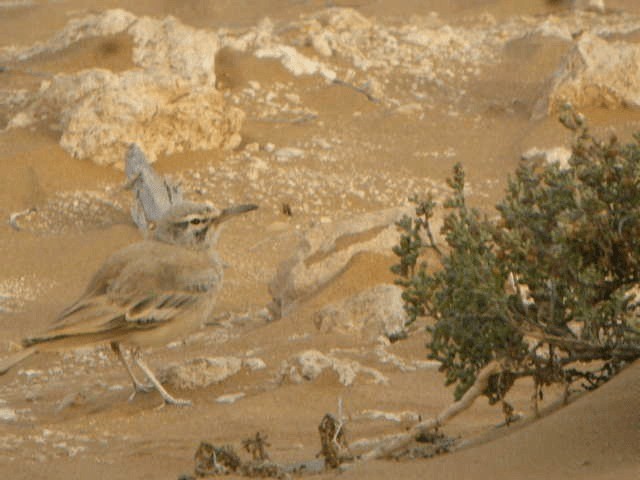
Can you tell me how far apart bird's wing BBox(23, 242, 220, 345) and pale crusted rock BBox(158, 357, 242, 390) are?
0.78 feet

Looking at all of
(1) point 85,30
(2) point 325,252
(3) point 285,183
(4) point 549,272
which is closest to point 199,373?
(2) point 325,252

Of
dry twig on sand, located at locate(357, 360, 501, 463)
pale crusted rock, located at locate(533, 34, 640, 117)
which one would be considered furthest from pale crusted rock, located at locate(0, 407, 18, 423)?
pale crusted rock, located at locate(533, 34, 640, 117)

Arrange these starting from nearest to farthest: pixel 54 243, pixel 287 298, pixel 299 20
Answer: pixel 287 298 → pixel 54 243 → pixel 299 20

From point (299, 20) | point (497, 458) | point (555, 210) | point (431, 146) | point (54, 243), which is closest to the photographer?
point (497, 458)

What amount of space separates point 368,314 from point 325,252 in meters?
0.86

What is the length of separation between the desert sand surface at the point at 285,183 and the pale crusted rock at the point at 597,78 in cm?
2

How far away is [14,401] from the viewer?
19.9ft

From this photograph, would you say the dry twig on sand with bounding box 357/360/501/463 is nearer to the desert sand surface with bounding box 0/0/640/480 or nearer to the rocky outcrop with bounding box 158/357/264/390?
the desert sand surface with bounding box 0/0/640/480

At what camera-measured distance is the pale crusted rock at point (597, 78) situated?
10344 millimetres

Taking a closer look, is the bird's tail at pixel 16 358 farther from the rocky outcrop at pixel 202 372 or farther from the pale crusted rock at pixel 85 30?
the pale crusted rock at pixel 85 30

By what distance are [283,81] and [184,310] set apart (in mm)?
5797

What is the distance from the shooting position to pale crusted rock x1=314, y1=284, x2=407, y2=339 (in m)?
6.33

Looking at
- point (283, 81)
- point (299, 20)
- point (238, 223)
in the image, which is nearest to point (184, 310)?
point (238, 223)

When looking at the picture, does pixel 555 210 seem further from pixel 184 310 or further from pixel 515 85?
pixel 515 85
